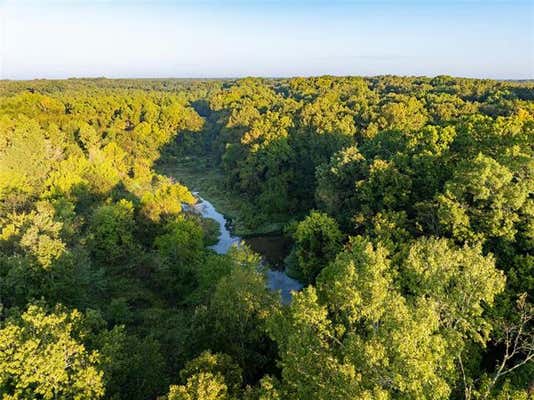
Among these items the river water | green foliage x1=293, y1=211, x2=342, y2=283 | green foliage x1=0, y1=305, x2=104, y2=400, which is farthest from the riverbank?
green foliage x1=0, y1=305, x2=104, y2=400

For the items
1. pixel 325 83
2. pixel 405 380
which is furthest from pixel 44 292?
pixel 325 83

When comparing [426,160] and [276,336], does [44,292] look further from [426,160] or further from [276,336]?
[426,160]

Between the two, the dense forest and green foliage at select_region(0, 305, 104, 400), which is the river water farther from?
green foliage at select_region(0, 305, 104, 400)


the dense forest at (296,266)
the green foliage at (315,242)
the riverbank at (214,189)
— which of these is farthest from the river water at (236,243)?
the green foliage at (315,242)

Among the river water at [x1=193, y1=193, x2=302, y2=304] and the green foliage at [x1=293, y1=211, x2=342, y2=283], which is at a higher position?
the green foliage at [x1=293, y1=211, x2=342, y2=283]

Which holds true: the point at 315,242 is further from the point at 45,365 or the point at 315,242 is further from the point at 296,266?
the point at 45,365

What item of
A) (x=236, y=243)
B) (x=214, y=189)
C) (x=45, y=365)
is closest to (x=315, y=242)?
(x=236, y=243)

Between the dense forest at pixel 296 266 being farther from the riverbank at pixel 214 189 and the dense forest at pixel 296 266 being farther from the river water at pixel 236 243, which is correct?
the river water at pixel 236 243
